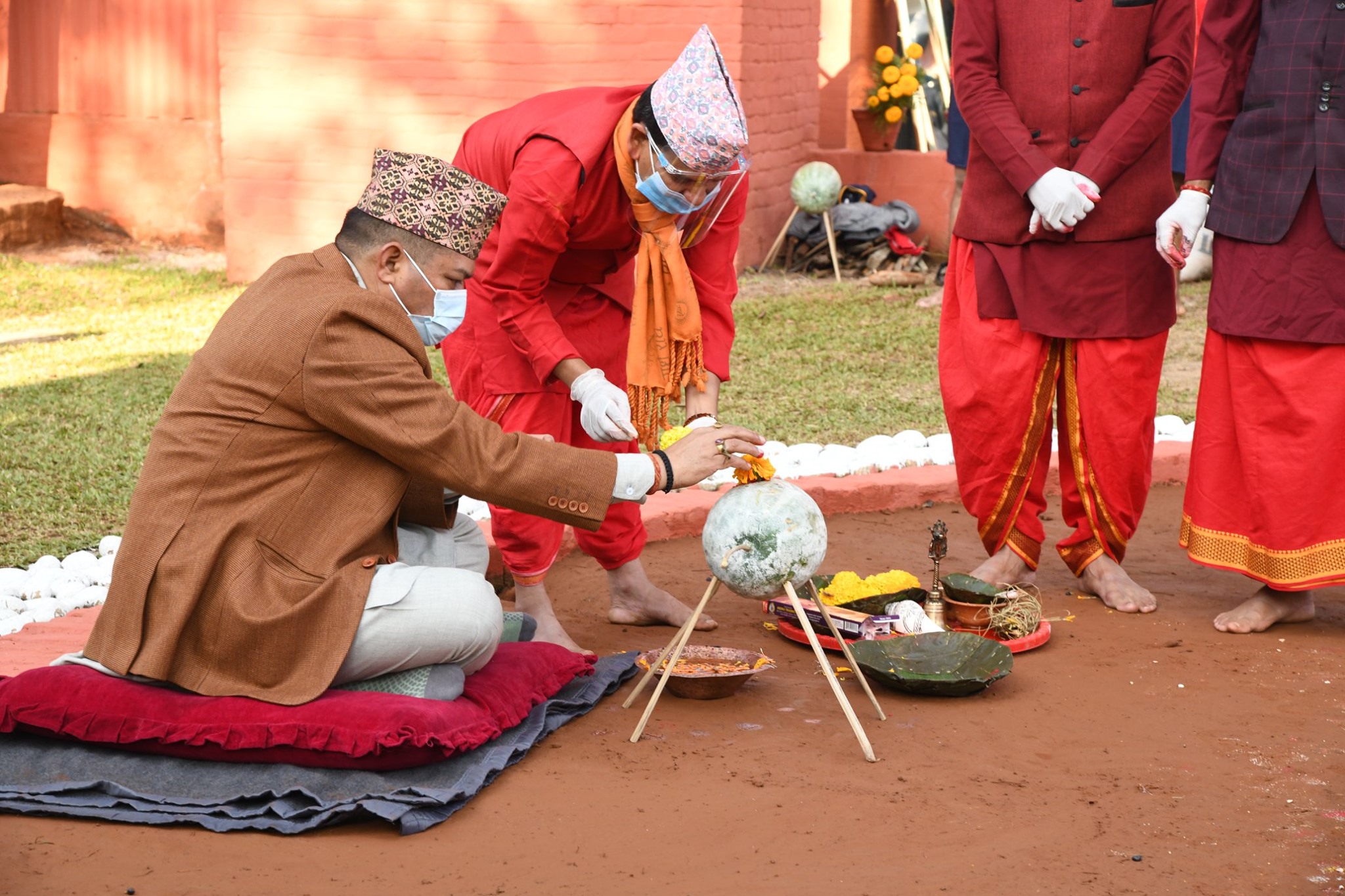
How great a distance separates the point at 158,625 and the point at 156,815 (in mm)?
416

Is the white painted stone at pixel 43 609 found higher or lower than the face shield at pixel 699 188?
lower

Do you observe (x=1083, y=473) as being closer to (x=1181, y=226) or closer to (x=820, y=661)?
(x=1181, y=226)

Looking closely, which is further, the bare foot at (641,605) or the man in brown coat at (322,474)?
the bare foot at (641,605)

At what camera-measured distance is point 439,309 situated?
3.51 m

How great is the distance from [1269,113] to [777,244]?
269 inches

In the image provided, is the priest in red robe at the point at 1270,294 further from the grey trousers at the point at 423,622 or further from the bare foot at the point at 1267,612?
the grey trousers at the point at 423,622

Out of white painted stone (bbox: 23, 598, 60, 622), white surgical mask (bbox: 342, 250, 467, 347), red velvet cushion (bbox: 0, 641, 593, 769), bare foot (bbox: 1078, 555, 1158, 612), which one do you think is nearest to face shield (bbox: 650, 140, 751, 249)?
white surgical mask (bbox: 342, 250, 467, 347)

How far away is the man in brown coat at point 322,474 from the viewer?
10.8 feet

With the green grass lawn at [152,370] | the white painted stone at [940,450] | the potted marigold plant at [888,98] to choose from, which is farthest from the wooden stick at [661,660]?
A: the potted marigold plant at [888,98]

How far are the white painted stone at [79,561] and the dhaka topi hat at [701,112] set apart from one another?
2450 mm

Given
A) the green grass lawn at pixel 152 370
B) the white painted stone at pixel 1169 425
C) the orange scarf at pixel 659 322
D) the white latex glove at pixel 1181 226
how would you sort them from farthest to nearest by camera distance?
the white painted stone at pixel 1169 425, the green grass lawn at pixel 152 370, the white latex glove at pixel 1181 226, the orange scarf at pixel 659 322

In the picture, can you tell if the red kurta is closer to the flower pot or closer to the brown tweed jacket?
the brown tweed jacket

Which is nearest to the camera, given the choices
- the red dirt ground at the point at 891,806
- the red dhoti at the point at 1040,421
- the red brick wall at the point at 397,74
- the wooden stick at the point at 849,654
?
the red dirt ground at the point at 891,806

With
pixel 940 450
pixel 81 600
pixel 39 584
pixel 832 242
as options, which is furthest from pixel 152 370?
pixel 832 242
